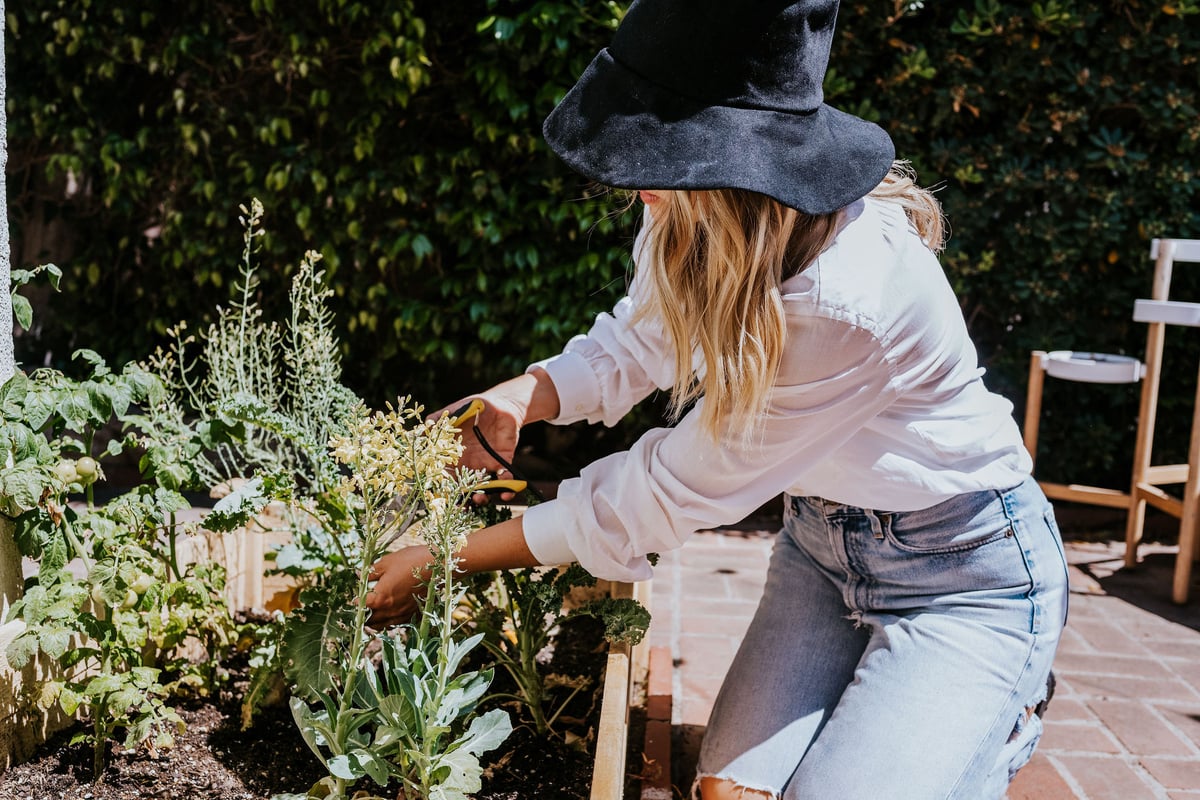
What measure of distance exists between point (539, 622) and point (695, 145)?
3.33 ft

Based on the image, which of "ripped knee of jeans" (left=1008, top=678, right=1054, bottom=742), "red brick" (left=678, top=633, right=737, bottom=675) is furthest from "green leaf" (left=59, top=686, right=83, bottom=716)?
"red brick" (left=678, top=633, right=737, bottom=675)

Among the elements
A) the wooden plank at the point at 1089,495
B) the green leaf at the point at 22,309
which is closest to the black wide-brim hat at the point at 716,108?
the green leaf at the point at 22,309

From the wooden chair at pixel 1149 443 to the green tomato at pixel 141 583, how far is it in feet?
10.6

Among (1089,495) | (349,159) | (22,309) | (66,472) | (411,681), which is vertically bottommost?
(1089,495)

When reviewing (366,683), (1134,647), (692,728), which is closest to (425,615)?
(366,683)

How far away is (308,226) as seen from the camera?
14.4 feet

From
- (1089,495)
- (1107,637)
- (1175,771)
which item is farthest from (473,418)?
(1089,495)

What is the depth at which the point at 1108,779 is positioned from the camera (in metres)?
2.42

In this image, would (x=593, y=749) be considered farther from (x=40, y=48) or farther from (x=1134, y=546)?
(x=40, y=48)

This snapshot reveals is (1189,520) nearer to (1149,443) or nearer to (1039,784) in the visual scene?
(1149,443)

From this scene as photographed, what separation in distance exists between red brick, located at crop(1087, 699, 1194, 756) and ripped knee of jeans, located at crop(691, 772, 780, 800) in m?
1.29

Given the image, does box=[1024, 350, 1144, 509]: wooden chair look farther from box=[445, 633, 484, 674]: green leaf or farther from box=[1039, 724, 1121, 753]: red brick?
box=[445, 633, 484, 674]: green leaf

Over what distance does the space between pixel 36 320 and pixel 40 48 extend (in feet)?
4.09

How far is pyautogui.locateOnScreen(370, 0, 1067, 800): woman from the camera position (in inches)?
56.1
